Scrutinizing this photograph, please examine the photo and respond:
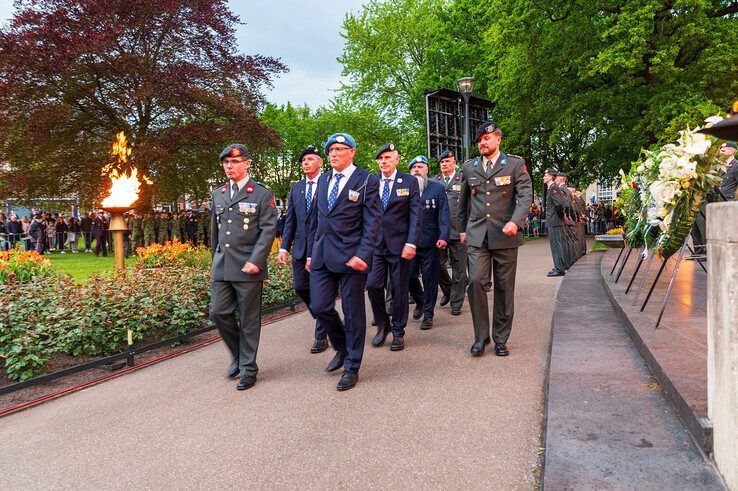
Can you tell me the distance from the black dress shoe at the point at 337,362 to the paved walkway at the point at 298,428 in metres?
0.10

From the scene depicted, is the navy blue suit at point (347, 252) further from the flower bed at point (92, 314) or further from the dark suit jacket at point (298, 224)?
the flower bed at point (92, 314)

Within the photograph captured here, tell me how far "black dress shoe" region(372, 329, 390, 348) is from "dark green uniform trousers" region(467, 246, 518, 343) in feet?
4.04

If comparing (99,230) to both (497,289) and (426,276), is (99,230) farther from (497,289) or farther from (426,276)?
(497,289)

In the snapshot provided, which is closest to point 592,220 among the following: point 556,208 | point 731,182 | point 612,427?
point 556,208

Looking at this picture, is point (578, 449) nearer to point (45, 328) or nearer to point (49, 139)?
point (45, 328)

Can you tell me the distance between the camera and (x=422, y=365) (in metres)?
5.05

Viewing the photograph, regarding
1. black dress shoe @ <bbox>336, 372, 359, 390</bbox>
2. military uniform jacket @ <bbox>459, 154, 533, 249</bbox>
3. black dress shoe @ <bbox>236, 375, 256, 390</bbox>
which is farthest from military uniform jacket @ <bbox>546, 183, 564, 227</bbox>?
black dress shoe @ <bbox>236, 375, 256, 390</bbox>

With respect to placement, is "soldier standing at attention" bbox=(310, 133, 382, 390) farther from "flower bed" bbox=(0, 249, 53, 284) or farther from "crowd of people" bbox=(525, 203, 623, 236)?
"crowd of people" bbox=(525, 203, 623, 236)

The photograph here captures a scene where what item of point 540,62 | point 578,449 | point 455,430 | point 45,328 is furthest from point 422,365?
point 540,62

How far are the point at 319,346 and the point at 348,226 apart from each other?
1.80 metres

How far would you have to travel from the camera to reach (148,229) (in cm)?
2227

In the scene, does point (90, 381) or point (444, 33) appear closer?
point (90, 381)

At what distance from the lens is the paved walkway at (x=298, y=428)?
2977mm

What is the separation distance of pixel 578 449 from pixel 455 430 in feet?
2.61
